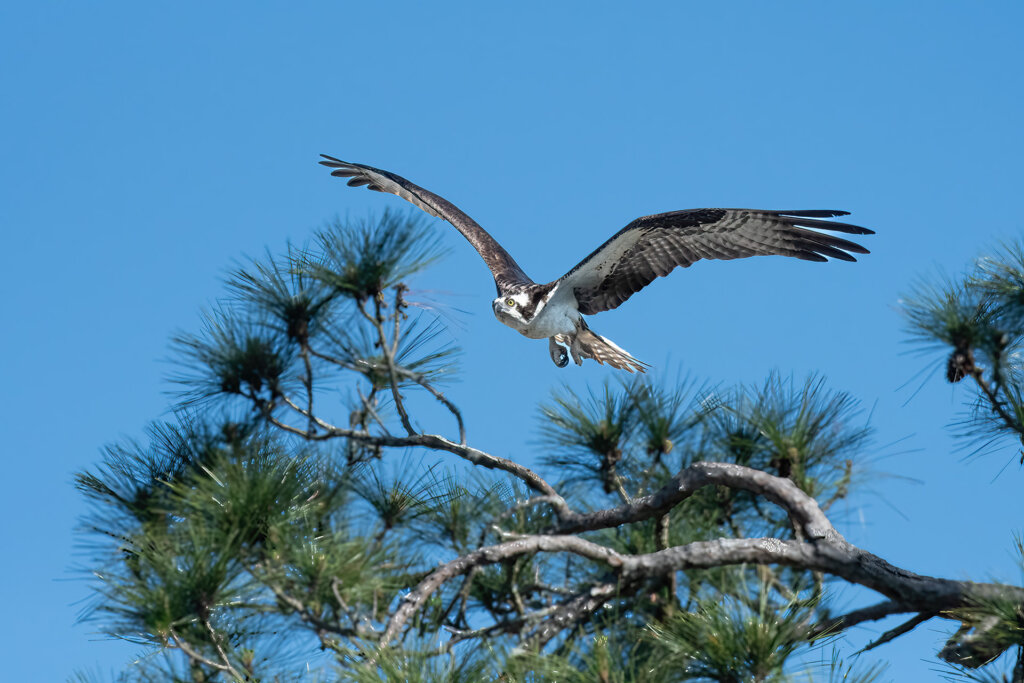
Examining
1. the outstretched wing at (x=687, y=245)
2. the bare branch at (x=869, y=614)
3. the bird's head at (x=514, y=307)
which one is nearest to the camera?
the bare branch at (x=869, y=614)

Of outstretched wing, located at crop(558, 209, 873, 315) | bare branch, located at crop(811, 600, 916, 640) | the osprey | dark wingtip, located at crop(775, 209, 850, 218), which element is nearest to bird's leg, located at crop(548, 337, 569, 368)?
the osprey

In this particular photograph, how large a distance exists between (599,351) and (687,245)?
0.93 meters

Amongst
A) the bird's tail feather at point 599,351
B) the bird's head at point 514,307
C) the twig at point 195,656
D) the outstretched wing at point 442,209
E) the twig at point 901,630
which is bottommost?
the twig at point 195,656

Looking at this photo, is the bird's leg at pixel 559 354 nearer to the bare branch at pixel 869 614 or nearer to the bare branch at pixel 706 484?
the bare branch at pixel 706 484

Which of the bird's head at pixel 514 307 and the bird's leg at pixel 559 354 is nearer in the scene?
the bird's head at pixel 514 307

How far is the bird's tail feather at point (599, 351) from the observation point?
5582mm

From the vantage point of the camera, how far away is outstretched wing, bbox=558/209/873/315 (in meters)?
4.45

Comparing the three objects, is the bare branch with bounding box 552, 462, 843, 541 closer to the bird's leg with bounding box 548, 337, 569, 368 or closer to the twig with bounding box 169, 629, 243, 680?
the twig with bounding box 169, 629, 243, 680

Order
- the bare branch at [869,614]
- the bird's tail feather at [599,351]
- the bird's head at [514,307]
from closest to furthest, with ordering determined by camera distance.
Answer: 1. the bare branch at [869,614]
2. the bird's head at [514,307]
3. the bird's tail feather at [599,351]

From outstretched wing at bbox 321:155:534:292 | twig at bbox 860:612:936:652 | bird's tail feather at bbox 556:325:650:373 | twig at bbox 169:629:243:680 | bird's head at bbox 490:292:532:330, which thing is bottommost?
twig at bbox 169:629:243:680

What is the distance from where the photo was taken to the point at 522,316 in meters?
5.29

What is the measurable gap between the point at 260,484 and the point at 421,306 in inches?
49.7

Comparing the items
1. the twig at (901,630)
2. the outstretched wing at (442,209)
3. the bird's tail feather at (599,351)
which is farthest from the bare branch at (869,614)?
the outstretched wing at (442,209)

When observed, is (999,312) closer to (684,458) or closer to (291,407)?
(684,458)
